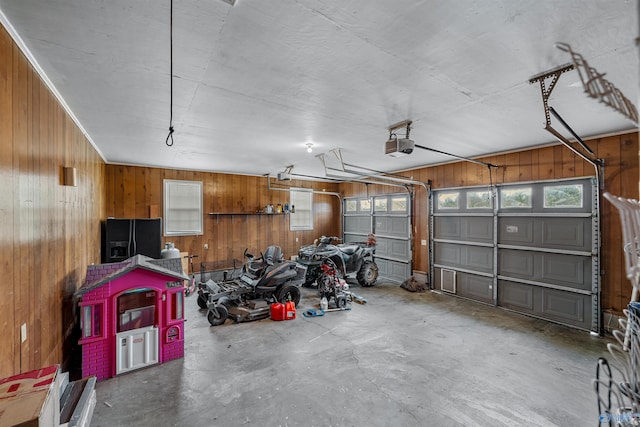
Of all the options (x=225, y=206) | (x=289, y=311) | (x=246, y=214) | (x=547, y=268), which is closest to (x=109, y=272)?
(x=289, y=311)

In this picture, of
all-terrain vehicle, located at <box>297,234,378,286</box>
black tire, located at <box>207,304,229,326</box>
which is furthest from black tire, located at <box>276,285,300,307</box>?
all-terrain vehicle, located at <box>297,234,378,286</box>

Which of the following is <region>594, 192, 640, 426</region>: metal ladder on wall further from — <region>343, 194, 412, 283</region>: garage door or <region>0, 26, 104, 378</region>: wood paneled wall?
<region>343, 194, 412, 283</region>: garage door

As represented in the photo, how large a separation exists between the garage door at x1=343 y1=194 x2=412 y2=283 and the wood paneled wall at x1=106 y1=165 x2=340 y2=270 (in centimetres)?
135

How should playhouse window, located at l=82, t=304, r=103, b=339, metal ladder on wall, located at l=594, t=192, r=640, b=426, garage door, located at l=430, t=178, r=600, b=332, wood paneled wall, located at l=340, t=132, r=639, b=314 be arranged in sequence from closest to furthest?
metal ladder on wall, located at l=594, t=192, r=640, b=426
playhouse window, located at l=82, t=304, r=103, b=339
wood paneled wall, located at l=340, t=132, r=639, b=314
garage door, located at l=430, t=178, r=600, b=332

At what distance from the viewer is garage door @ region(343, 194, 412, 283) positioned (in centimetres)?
695

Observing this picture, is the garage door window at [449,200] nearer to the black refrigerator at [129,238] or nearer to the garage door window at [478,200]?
the garage door window at [478,200]

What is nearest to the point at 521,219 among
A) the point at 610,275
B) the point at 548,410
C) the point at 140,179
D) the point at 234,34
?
the point at 610,275

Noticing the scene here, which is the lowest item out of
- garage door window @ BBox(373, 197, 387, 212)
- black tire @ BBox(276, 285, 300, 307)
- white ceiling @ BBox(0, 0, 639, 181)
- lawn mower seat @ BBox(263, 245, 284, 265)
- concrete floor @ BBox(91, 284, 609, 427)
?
concrete floor @ BBox(91, 284, 609, 427)

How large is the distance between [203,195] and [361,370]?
5.58 metres

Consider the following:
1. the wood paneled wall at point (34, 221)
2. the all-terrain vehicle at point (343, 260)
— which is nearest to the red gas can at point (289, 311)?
the all-terrain vehicle at point (343, 260)

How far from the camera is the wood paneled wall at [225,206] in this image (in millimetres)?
5949

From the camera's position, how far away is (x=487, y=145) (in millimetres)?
4523

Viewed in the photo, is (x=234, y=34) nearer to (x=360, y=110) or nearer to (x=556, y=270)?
(x=360, y=110)

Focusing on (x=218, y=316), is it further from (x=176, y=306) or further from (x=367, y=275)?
(x=367, y=275)
